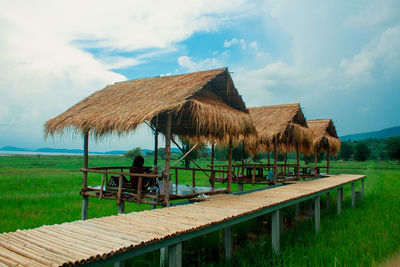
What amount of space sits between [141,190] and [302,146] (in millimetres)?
7689

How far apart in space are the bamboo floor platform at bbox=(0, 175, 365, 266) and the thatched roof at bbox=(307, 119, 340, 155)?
401 inches

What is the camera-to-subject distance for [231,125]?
19.6 ft

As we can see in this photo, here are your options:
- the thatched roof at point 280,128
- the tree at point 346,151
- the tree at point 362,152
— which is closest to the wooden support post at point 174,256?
the thatched roof at point 280,128

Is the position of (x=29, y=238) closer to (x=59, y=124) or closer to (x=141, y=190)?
(x=141, y=190)

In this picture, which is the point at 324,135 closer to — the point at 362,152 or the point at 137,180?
the point at 137,180

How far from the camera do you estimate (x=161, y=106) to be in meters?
5.20

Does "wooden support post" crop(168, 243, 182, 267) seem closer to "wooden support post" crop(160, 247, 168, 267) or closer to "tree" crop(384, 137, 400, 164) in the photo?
"wooden support post" crop(160, 247, 168, 267)

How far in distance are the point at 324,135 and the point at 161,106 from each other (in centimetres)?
1034

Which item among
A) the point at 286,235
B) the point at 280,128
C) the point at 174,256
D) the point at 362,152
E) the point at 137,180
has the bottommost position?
the point at 286,235

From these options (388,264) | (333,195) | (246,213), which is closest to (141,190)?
(246,213)

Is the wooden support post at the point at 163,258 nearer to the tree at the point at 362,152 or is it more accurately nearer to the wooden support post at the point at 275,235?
the wooden support post at the point at 275,235

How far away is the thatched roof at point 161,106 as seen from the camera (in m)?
5.30

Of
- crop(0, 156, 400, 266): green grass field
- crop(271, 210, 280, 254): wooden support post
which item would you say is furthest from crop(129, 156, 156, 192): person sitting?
crop(271, 210, 280, 254): wooden support post

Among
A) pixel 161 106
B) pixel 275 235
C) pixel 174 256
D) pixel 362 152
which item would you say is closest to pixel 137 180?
pixel 161 106
